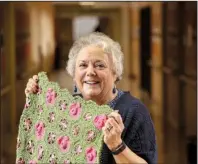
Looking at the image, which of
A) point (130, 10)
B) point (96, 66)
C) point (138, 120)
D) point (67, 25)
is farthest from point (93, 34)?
point (67, 25)

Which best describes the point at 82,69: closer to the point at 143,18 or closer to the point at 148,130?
the point at 148,130

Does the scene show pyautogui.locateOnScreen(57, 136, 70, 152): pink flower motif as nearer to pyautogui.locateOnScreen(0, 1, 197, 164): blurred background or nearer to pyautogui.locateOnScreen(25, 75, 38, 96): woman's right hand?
pyautogui.locateOnScreen(25, 75, 38, 96): woman's right hand

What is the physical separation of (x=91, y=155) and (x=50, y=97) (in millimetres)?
327

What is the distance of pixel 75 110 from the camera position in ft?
6.40

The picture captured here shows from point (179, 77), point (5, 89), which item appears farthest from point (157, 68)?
point (5, 89)

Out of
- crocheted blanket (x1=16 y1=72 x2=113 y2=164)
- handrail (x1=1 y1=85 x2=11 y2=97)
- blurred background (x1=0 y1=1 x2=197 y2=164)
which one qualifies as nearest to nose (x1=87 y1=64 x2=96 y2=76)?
crocheted blanket (x1=16 y1=72 x2=113 y2=164)

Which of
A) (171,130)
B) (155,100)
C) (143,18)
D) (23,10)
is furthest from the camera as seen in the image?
(143,18)

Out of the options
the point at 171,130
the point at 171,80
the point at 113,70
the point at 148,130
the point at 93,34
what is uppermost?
the point at 93,34

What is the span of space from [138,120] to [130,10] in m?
13.6

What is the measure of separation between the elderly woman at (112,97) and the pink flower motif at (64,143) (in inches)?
6.8

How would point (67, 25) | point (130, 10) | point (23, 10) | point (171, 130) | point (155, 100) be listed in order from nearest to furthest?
point (171, 130), point (23, 10), point (155, 100), point (130, 10), point (67, 25)

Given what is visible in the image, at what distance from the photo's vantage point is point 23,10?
825 cm

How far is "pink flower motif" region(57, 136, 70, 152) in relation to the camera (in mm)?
1950

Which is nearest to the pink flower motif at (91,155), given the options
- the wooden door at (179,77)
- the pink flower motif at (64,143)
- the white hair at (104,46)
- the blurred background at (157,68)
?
the pink flower motif at (64,143)
